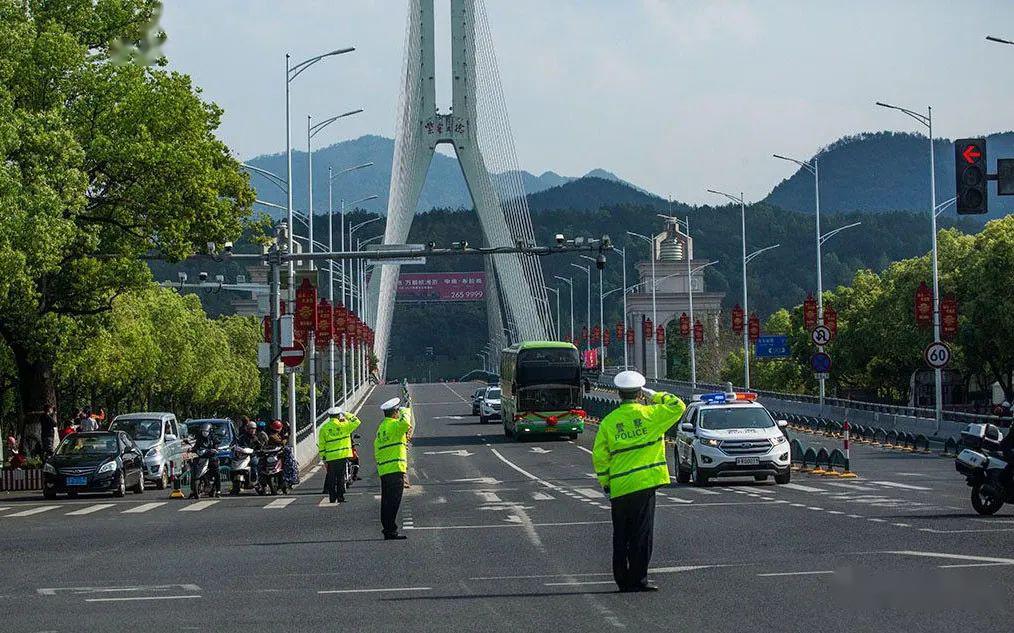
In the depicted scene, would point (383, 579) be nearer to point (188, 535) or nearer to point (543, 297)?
point (188, 535)

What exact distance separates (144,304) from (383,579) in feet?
220

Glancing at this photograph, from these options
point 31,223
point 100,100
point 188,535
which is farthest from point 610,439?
point 100,100

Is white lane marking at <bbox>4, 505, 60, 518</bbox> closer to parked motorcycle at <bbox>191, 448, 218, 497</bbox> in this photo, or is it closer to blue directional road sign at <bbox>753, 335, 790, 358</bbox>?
parked motorcycle at <bbox>191, 448, 218, 497</bbox>

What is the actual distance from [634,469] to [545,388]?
47255 millimetres

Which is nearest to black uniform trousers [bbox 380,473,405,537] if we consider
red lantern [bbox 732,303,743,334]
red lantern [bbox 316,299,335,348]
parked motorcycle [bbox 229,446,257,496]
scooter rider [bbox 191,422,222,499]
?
scooter rider [bbox 191,422,222,499]

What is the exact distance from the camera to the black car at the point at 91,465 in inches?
1400

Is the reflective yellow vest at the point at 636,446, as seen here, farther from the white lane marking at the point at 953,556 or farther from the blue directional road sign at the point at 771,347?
the blue directional road sign at the point at 771,347

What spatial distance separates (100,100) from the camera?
38.3 metres

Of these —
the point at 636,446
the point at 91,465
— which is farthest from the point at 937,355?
the point at 636,446

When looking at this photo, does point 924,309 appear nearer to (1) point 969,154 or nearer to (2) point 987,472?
(1) point 969,154

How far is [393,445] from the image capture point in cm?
2128

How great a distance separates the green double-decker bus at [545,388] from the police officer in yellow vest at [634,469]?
46091mm

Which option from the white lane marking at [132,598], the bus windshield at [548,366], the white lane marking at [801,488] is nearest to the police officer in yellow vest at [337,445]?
the white lane marking at [801,488]

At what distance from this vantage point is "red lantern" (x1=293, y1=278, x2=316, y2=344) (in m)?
52.2
